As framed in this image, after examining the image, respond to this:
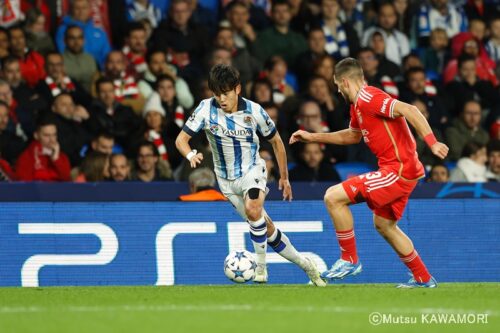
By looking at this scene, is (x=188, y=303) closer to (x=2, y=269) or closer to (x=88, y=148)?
(x=2, y=269)

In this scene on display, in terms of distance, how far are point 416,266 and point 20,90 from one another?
7001 millimetres

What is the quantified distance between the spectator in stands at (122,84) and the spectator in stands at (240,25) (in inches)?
76.5

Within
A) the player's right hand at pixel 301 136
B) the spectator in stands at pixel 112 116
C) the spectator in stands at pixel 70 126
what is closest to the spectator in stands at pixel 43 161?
the spectator in stands at pixel 70 126

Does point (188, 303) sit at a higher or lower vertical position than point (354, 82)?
lower

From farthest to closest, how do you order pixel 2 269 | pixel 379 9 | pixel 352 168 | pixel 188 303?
pixel 379 9, pixel 352 168, pixel 2 269, pixel 188 303

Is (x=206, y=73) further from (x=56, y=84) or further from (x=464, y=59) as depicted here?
(x=464, y=59)

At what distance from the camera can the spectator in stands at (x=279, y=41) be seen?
18516mm

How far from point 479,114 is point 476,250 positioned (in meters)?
4.45

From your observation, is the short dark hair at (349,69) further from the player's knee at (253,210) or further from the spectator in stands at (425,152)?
the spectator in stands at (425,152)

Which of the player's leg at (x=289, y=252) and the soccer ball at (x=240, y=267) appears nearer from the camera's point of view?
the soccer ball at (x=240, y=267)

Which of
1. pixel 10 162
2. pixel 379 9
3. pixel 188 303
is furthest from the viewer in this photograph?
pixel 379 9

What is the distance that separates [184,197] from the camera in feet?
45.4

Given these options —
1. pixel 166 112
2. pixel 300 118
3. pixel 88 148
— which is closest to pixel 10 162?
pixel 88 148

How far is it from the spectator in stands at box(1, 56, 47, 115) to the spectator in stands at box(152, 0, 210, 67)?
2172mm
